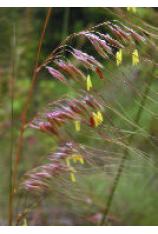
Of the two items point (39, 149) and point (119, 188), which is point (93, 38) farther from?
point (39, 149)

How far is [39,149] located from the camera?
268 cm

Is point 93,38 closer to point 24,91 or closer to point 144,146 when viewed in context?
point 144,146

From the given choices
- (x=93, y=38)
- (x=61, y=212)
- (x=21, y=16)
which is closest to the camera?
(x=93, y=38)

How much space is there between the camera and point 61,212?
2.30m

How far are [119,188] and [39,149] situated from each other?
2.28ft

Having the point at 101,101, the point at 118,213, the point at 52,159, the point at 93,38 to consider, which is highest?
the point at 93,38

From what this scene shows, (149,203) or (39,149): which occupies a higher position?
(149,203)

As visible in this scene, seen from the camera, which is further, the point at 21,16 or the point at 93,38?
the point at 21,16

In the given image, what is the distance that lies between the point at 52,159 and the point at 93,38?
24cm

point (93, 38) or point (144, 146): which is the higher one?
point (93, 38)

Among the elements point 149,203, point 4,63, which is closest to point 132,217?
point 149,203
